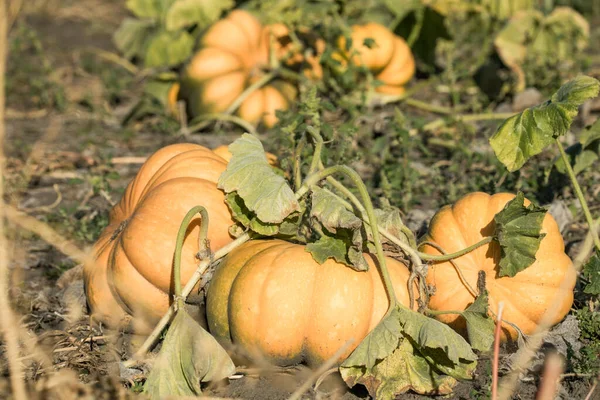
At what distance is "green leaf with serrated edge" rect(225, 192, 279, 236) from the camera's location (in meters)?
3.13

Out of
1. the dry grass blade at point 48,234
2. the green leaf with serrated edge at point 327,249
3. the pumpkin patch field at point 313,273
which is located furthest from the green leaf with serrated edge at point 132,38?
the green leaf with serrated edge at point 327,249

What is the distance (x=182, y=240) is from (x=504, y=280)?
1.22 m

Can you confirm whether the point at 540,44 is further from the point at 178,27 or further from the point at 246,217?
the point at 246,217

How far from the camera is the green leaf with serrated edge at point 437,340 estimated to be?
8.97ft

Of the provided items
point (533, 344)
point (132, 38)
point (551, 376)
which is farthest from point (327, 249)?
point (132, 38)

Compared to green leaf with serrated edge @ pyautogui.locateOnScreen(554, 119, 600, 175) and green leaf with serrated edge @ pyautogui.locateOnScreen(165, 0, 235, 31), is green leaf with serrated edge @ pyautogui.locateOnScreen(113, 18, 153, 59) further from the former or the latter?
green leaf with serrated edge @ pyautogui.locateOnScreen(554, 119, 600, 175)

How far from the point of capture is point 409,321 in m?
2.83

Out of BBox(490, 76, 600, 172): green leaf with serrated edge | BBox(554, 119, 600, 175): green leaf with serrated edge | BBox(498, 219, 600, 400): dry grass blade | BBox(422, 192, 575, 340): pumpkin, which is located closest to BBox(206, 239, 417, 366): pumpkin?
BBox(422, 192, 575, 340): pumpkin

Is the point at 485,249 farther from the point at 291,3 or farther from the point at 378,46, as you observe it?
the point at 291,3

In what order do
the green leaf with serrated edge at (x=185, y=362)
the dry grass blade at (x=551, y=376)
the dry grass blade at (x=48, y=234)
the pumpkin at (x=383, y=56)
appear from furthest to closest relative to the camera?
the pumpkin at (x=383, y=56) → the dry grass blade at (x=48, y=234) → the green leaf with serrated edge at (x=185, y=362) → the dry grass blade at (x=551, y=376)

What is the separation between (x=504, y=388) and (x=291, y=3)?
379 cm

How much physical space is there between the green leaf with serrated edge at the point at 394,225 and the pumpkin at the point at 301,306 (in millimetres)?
180

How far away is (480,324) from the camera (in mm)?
2906

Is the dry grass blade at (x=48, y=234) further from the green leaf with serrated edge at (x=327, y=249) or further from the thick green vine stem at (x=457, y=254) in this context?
the thick green vine stem at (x=457, y=254)
